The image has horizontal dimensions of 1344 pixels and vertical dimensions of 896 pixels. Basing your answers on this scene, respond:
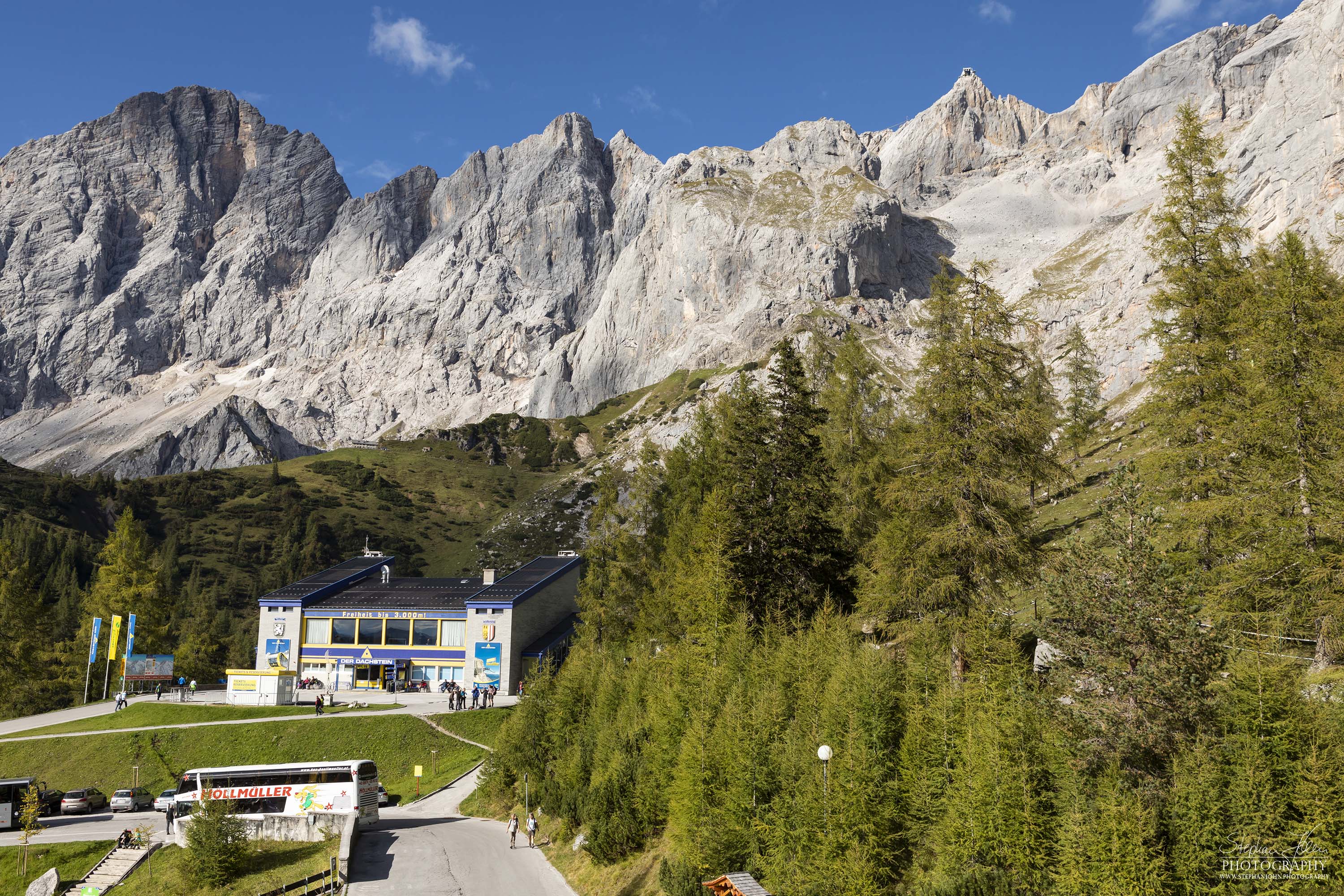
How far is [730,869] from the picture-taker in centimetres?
2272

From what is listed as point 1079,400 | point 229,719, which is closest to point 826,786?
point 229,719

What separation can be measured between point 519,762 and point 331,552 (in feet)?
418

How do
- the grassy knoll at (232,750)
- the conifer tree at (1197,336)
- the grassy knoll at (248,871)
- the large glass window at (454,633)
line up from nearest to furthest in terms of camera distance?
1. the conifer tree at (1197,336)
2. the grassy knoll at (248,871)
3. the grassy knoll at (232,750)
4. the large glass window at (454,633)

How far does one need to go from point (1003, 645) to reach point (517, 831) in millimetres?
25164

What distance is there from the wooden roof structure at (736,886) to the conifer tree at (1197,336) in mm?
16544

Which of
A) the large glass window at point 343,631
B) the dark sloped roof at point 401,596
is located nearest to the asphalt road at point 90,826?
the large glass window at point 343,631

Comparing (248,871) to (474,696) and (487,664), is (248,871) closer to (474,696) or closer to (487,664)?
(474,696)

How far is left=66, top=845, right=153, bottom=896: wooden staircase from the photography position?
33.3 metres

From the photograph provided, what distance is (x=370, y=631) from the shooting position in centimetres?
6925

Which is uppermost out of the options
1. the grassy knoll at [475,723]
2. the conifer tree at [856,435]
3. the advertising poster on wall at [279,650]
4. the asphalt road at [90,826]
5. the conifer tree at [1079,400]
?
the conifer tree at [1079,400]

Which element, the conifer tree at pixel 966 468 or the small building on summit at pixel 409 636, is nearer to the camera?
the conifer tree at pixel 966 468

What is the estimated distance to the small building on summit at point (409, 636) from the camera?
217ft

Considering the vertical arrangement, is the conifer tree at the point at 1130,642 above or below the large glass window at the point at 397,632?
below

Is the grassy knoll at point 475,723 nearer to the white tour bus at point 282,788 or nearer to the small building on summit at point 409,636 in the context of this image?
the small building on summit at point 409,636
